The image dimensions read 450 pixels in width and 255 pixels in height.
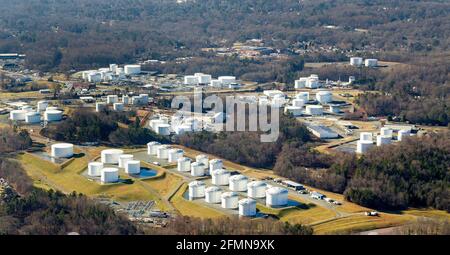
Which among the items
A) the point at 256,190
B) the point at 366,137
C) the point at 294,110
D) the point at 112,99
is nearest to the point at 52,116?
the point at 112,99

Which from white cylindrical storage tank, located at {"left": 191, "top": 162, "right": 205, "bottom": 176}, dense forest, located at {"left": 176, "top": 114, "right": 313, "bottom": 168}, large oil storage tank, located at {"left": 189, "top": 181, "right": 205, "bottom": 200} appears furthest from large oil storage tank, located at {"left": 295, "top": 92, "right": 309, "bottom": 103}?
large oil storage tank, located at {"left": 189, "top": 181, "right": 205, "bottom": 200}

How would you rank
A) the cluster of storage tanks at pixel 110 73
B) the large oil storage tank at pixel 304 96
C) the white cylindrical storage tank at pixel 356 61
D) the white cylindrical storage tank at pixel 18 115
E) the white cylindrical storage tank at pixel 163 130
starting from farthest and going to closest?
1. the white cylindrical storage tank at pixel 356 61
2. the cluster of storage tanks at pixel 110 73
3. the large oil storage tank at pixel 304 96
4. the white cylindrical storage tank at pixel 18 115
5. the white cylindrical storage tank at pixel 163 130

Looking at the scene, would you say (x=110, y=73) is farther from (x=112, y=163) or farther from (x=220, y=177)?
(x=220, y=177)

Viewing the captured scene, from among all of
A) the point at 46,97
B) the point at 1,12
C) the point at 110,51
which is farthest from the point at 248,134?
the point at 1,12

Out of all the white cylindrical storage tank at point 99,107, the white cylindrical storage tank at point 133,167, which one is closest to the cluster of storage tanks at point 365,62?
the white cylindrical storage tank at point 99,107

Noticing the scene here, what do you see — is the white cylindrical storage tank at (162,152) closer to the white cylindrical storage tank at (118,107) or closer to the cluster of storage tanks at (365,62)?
the white cylindrical storage tank at (118,107)

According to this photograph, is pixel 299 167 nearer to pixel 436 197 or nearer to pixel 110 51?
pixel 436 197
